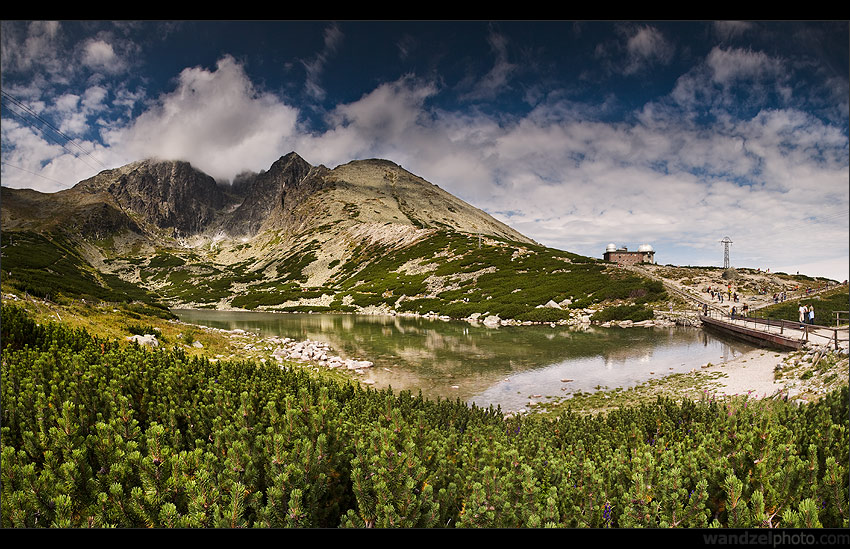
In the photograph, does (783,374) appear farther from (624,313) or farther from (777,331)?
(624,313)

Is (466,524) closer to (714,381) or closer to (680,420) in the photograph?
(680,420)

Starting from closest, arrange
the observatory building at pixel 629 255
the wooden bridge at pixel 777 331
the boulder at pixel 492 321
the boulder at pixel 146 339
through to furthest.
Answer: the boulder at pixel 146 339 → the wooden bridge at pixel 777 331 → the boulder at pixel 492 321 → the observatory building at pixel 629 255

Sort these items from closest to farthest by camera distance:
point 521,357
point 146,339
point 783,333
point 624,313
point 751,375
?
1. point 146,339
2. point 751,375
3. point 521,357
4. point 783,333
5. point 624,313

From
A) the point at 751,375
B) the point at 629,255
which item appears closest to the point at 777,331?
the point at 751,375

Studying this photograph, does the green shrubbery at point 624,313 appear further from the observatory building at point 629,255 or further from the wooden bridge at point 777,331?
the observatory building at point 629,255

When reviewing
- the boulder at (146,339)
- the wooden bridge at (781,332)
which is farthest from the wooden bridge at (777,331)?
the boulder at (146,339)

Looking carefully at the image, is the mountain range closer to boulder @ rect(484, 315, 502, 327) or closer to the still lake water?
boulder @ rect(484, 315, 502, 327)
